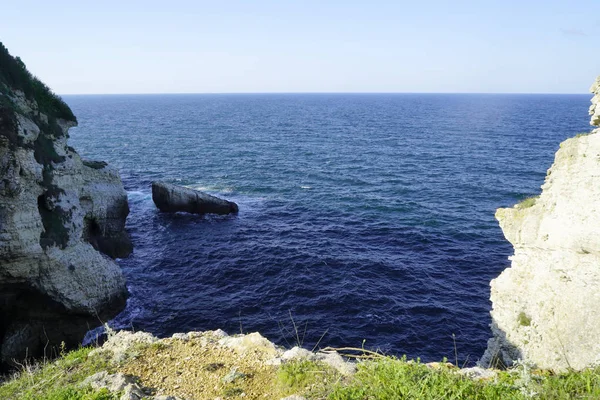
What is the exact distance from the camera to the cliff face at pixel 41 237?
86.1 feet

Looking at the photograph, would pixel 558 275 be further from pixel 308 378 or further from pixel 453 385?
pixel 308 378

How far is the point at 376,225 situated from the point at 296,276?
1464 centimetres

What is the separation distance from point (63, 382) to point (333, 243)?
110 ft

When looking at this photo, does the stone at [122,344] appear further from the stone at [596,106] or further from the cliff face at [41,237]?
the stone at [596,106]

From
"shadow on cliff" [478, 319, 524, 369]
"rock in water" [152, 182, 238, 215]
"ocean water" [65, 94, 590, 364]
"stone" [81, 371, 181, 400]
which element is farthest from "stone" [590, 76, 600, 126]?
"rock in water" [152, 182, 238, 215]

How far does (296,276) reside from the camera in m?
37.9

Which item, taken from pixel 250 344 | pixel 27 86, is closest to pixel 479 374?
pixel 250 344

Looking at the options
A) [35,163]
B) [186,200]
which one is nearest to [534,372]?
[35,163]

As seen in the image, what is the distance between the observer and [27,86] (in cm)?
3356

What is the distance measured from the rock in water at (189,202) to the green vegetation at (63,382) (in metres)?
38.9

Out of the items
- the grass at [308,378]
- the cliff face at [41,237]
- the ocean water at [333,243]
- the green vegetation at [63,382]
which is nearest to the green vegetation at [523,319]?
the ocean water at [333,243]

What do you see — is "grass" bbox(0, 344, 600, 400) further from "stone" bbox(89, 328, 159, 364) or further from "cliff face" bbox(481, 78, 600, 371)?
"cliff face" bbox(481, 78, 600, 371)

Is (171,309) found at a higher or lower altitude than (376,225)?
lower

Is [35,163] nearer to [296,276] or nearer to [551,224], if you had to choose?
[296,276]
